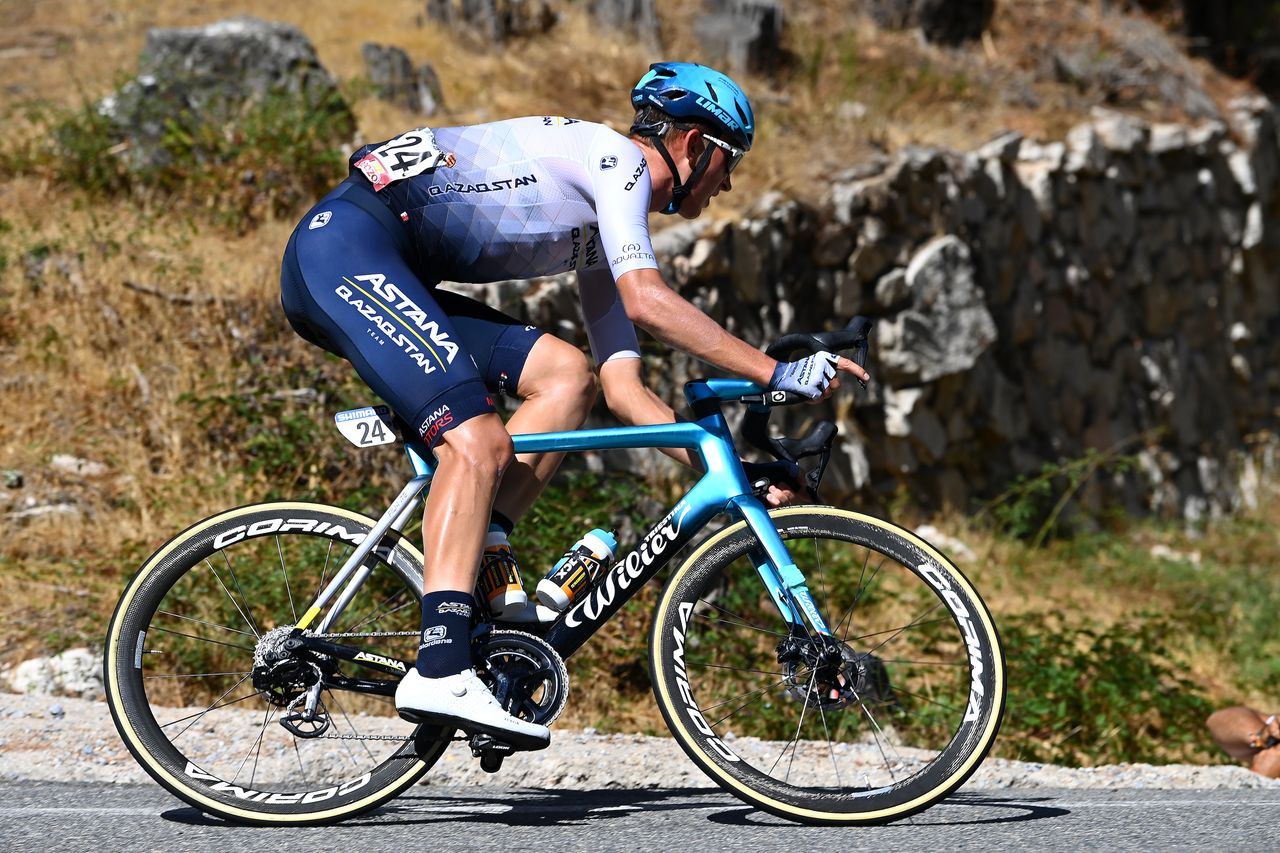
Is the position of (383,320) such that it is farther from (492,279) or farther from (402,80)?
(402,80)

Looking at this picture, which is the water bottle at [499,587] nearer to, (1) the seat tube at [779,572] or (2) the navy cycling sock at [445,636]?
(2) the navy cycling sock at [445,636]

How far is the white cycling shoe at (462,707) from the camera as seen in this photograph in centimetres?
330

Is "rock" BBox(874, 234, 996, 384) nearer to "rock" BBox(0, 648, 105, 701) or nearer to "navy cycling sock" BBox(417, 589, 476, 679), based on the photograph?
"rock" BBox(0, 648, 105, 701)

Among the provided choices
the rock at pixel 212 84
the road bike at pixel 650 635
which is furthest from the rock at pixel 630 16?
the road bike at pixel 650 635

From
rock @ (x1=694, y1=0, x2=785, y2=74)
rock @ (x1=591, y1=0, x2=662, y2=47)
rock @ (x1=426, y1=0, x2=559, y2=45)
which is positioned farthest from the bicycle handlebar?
rock @ (x1=591, y1=0, x2=662, y2=47)

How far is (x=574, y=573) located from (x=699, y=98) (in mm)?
1327

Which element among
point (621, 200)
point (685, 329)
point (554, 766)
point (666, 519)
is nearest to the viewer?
point (685, 329)

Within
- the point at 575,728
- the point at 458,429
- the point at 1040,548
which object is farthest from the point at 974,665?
the point at 1040,548

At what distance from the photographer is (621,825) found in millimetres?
3512

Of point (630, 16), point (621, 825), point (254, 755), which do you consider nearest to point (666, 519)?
point (621, 825)

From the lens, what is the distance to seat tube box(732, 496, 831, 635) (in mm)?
3455

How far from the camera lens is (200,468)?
251 inches

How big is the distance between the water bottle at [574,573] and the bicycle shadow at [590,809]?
0.58 metres

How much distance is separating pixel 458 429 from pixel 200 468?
3.43 m
